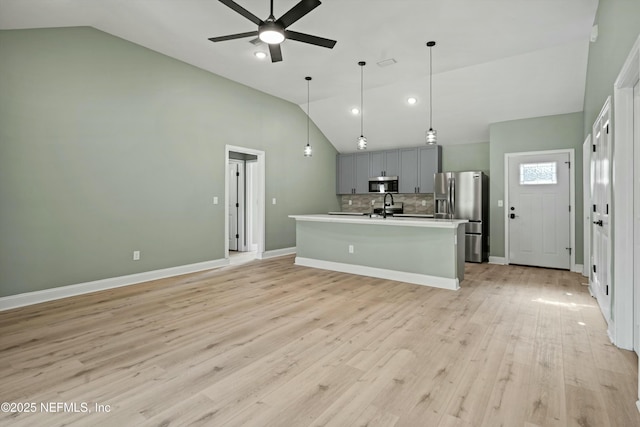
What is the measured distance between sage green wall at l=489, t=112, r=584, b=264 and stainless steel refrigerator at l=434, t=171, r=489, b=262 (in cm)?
19

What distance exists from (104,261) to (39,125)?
5.80ft

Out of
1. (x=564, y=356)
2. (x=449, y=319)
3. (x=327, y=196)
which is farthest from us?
(x=327, y=196)

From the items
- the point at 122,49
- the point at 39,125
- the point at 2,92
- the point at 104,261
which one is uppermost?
the point at 122,49

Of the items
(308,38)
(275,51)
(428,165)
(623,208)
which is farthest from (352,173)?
(623,208)

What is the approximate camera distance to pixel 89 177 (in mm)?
4074

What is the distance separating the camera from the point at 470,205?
631cm

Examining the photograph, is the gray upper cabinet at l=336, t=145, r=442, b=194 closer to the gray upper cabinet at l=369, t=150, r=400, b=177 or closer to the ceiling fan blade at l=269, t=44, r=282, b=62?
the gray upper cabinet at l=369, t=150, r=400, b=177

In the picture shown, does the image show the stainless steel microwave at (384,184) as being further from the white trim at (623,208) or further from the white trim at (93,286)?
the white trim at (623,208)

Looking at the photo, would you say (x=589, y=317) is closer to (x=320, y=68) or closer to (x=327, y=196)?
(x=320, y=68)

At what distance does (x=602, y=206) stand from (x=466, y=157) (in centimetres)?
422

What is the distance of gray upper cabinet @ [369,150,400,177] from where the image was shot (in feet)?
25.8

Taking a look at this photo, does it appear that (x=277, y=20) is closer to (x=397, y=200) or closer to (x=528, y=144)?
(x=528, y=144)

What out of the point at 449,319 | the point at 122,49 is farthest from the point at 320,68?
the point at 449,319

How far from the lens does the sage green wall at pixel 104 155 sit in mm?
3551
